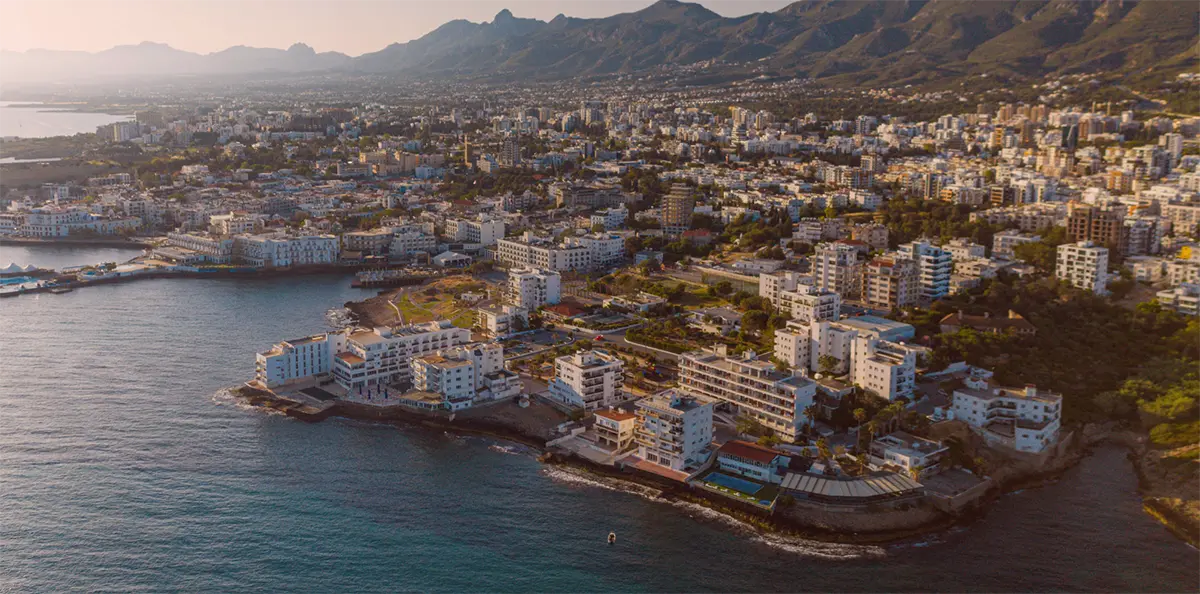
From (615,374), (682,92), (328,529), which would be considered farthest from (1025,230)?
(682,92)

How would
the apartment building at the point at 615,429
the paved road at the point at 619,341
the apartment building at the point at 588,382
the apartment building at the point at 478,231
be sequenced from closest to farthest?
the apartment building at the point at 615,429, the apartment building at the point at 588,382, the paved road at the point at 619,341, the apartment building at the point at 478,231

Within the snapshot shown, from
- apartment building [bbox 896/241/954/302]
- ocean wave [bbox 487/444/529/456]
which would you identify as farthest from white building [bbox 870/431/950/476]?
apartment building [bbox 896/241/954/302]

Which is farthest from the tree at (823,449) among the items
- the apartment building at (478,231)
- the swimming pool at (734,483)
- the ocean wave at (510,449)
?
the apartment building at (478,231)

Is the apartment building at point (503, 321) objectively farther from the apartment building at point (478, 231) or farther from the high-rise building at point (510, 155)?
the high-rise building at point (510, 155)

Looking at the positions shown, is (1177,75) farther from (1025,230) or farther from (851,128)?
(1025,230)

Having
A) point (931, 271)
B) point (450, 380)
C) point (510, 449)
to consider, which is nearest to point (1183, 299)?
point (931, 271)

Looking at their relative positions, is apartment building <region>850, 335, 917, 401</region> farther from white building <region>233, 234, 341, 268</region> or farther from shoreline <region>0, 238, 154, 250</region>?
shoreline <region>0, 238, 154, 250</region>
